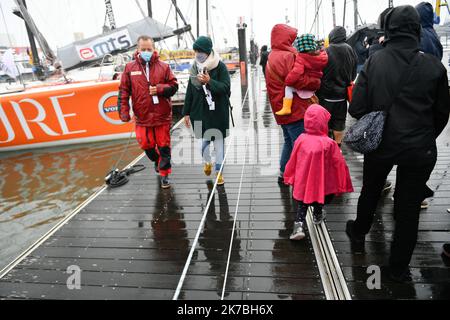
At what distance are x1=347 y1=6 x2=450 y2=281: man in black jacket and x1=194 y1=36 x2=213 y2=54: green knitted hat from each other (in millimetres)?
2027

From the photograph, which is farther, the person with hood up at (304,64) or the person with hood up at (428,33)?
the person with hood up at (304,64)

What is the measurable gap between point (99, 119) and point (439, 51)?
8155 mm

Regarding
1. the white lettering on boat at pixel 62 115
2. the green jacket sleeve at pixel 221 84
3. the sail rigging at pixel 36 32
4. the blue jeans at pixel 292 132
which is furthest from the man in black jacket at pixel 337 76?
the sail rigging at pixel 36 32

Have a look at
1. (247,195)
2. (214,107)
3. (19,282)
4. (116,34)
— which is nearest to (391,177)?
(247,195)

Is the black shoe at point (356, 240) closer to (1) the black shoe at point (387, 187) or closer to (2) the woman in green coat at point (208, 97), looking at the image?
(1) the black shoe at point (387, 187)

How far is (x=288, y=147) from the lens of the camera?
12.9 ft

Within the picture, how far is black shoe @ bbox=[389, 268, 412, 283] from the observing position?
2398 millimetres

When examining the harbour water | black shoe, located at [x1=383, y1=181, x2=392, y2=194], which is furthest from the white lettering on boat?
black shoe, located at [x1=383, y1=181, x2=392, y2=194]

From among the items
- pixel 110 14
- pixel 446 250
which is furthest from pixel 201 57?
pixel 110 14

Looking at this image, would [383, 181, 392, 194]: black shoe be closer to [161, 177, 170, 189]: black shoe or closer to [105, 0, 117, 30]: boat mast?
[161, 177, 170, 189]: black shoe

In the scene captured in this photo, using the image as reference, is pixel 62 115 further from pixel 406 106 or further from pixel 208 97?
pixel 406 106

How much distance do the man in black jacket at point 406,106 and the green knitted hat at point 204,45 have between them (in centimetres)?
203

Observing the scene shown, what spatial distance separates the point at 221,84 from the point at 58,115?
21.5 feet

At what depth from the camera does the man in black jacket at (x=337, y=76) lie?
3.88m
